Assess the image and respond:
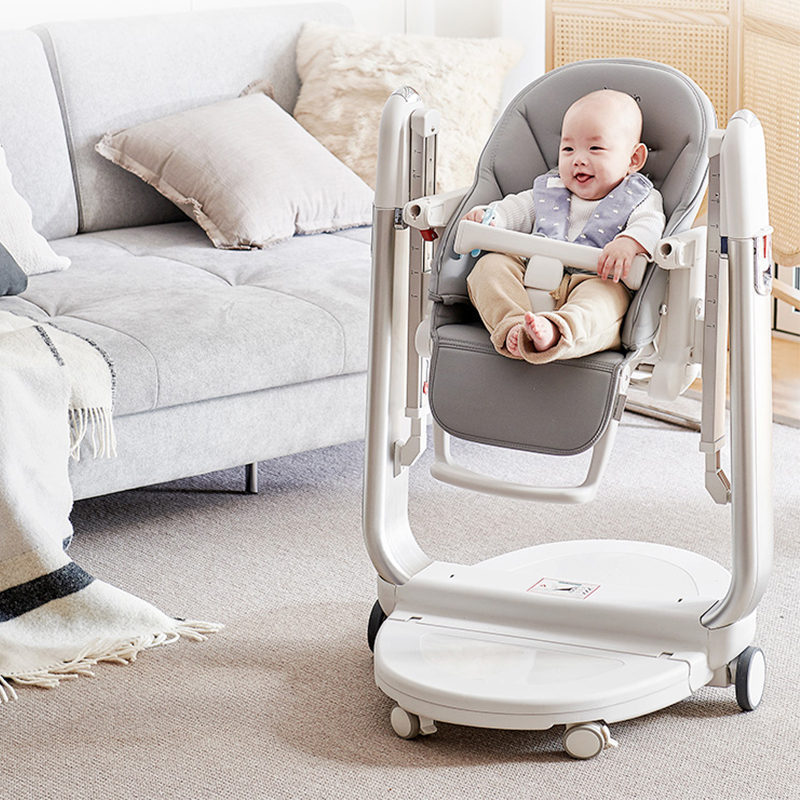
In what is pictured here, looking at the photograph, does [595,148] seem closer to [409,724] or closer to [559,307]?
[559,307]

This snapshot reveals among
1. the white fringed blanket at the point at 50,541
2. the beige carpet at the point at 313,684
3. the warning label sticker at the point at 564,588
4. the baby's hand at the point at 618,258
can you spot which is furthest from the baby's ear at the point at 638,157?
the white fringed blanket at the point at 50,541

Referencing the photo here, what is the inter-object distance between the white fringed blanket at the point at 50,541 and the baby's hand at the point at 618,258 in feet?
2.82

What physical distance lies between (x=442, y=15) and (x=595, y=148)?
207 centimetres

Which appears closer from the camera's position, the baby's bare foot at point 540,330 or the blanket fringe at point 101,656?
the baby's bare foot at point 540,330

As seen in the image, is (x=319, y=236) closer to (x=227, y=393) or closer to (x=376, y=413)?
(x=227, y=393)

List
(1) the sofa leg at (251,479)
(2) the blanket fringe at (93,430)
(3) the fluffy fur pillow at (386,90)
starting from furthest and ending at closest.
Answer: (3) the fluffy fur pillow at (386,90) → (1) the sofa leg at (251,479) → (2) the blanket fringe at (93,430)

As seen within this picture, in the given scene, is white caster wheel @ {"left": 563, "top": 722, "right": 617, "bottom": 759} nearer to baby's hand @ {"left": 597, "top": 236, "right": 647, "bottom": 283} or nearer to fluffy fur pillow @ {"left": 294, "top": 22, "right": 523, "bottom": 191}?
baby's hand @ {"left": 597, "top": 236, "right": 647, "bottom": 283}

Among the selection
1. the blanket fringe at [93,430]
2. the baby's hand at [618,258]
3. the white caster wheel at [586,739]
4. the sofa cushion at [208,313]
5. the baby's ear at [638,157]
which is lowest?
the white caster wheel at [586,739]

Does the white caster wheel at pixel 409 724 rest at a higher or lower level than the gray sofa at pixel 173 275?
lower

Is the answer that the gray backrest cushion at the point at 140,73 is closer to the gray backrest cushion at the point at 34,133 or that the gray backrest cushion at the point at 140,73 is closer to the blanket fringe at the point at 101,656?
the gray backrest cushion at the point at 34,133

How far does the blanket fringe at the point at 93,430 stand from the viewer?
2.09 m

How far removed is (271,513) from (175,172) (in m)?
0.86

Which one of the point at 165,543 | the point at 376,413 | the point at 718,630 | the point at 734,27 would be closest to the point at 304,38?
the point at 734,27

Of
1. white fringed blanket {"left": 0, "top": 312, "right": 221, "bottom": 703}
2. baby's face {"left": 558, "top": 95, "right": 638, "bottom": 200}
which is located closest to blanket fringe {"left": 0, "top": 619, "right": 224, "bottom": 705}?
white fringed blanket {"left": 0, "top": 312, "right": 221, "bottom": 703}
